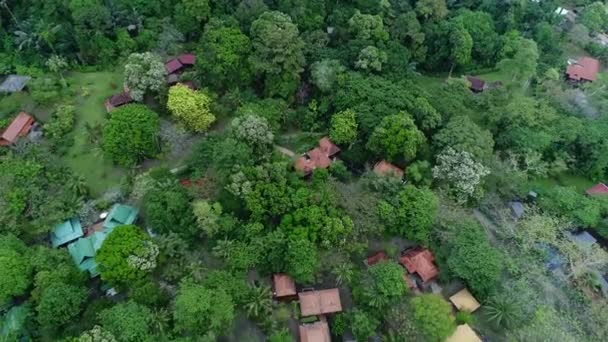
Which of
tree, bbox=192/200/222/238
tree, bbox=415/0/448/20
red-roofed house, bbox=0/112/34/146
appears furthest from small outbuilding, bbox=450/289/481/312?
red-roofed house, bbox=0/112/34/146

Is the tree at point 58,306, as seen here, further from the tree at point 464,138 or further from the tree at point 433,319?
the tree at point 464,138

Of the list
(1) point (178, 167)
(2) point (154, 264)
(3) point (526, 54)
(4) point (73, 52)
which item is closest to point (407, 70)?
(3) point (526, 54)

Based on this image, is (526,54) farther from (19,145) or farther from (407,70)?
(19,145)

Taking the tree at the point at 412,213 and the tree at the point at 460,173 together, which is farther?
the tree at the point at 460,173

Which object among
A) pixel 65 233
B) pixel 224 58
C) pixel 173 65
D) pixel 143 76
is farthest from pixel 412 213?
pixel 173 65

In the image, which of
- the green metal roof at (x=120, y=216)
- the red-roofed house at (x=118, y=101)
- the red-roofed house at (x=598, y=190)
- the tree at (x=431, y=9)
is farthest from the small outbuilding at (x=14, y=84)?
the red-roofed house at (x=598, y=190)
